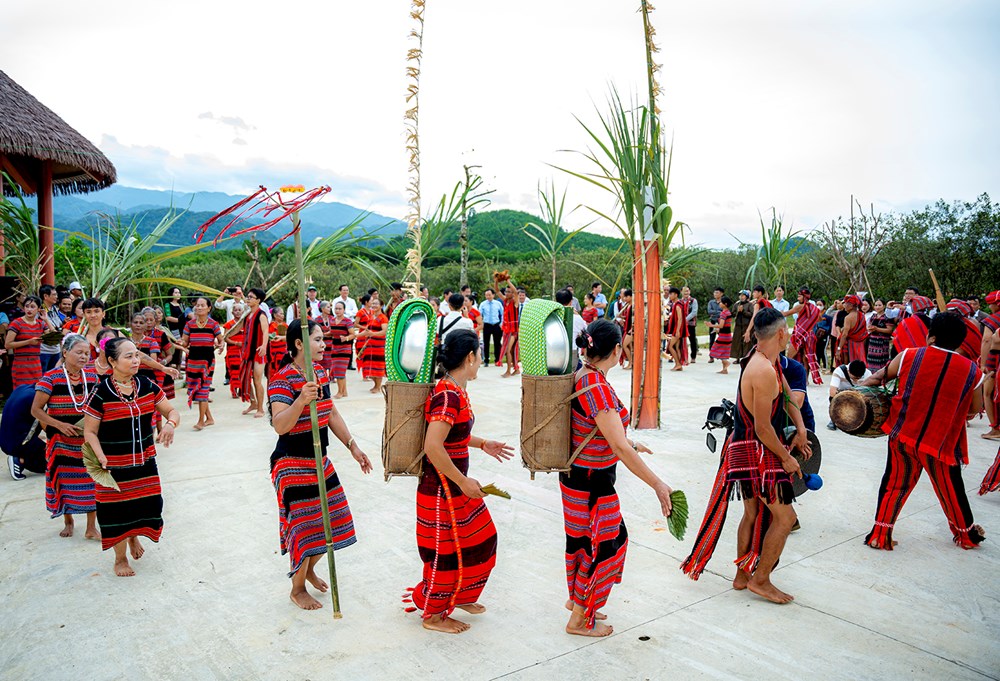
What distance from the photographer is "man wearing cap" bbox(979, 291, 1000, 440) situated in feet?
23.2

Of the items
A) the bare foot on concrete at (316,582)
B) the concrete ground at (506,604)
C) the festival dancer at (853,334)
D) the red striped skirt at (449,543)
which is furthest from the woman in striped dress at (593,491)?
the festival dancer at (853,334)

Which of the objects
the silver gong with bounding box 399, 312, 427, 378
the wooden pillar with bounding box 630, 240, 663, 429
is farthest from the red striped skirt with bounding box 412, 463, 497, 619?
the wooden pillar with bounding box 630, 240, 663, 429

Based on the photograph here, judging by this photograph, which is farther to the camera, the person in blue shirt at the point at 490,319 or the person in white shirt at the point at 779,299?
the person in blue shirt at the point at 490,319

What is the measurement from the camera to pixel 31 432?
5457mm

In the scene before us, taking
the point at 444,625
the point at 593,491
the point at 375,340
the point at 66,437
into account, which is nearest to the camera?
the point at 593,491

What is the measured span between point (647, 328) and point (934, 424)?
3.48 meters

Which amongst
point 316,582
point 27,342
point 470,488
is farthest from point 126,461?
point 27,342

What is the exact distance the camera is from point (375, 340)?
11234mm

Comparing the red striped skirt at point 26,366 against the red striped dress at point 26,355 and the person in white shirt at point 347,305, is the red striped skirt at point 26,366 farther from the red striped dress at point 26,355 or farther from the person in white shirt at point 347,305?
the person in white shirt at point 347,305

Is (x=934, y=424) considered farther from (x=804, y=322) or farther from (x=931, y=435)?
(x=804, y=322)

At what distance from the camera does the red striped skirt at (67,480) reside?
466cm

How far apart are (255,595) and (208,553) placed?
76cm

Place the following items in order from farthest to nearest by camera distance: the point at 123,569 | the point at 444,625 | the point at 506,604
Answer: the point at 123,569, the point at 506,604, the point at 444,625

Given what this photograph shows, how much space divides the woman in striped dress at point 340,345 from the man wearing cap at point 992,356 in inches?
311
